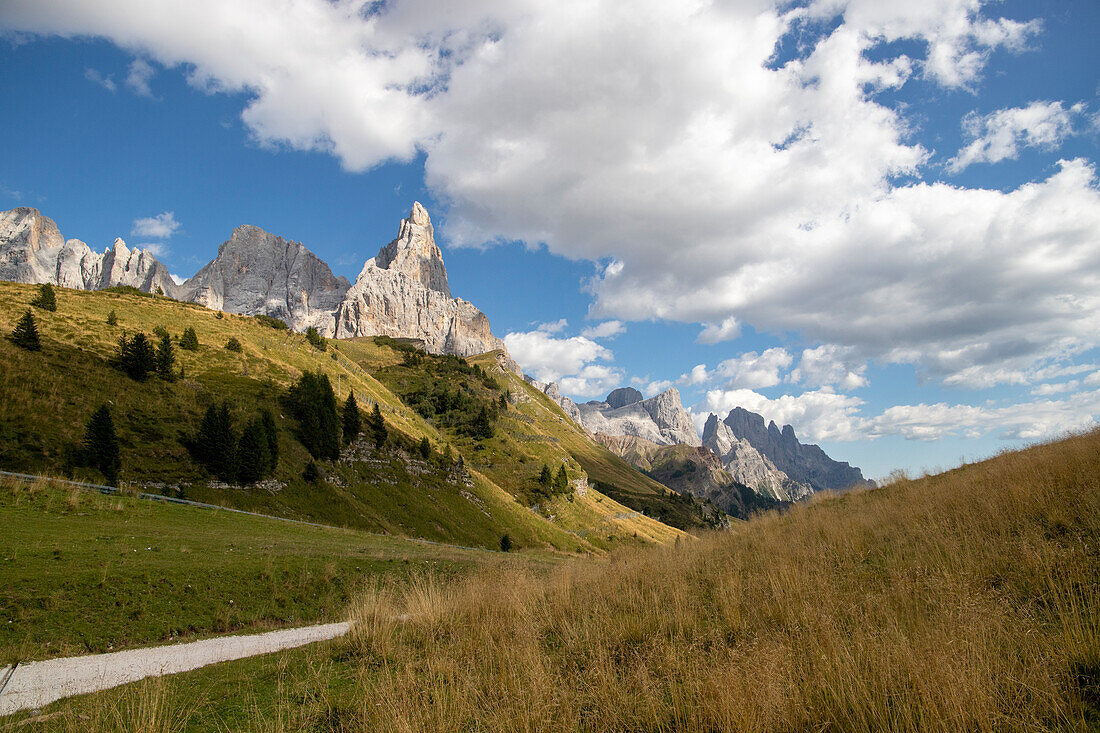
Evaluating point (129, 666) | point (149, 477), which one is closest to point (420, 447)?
point (149, 477)

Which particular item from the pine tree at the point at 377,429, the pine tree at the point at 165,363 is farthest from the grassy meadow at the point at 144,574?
the pine tree at the point at 377,429

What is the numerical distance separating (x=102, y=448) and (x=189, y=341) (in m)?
24.0

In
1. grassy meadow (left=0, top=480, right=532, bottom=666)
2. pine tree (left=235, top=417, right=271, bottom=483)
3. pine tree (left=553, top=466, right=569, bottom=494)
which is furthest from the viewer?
pine tree (left=553, top=466, right=569, bottom=494)

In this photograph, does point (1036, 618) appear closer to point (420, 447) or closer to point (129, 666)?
point (129, 666)

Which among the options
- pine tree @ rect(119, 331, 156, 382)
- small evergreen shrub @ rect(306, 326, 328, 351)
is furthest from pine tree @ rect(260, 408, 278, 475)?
small evergreen shrub @ rect(306, 326, 328, 351)

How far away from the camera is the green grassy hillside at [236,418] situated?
2898cm

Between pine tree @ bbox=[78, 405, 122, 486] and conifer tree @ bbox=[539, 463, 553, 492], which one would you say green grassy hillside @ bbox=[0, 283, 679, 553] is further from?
conifer tree @ bbox=[539, 463, 553, 492]

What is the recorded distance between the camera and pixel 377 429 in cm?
5788

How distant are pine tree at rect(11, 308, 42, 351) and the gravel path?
3654cm

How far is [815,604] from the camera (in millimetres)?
6457

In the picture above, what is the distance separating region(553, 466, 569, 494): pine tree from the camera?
88.3 metres

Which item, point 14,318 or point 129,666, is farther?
point 14,318

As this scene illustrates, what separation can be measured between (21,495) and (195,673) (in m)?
19.1

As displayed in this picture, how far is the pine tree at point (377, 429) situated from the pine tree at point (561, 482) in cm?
3919
